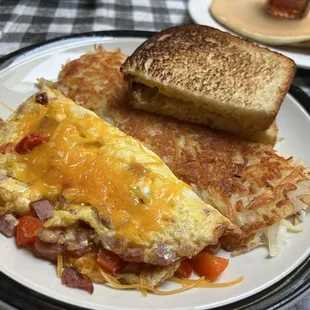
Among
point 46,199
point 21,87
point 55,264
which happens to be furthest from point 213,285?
point 21,87

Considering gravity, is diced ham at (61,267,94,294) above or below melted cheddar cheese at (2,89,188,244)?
below

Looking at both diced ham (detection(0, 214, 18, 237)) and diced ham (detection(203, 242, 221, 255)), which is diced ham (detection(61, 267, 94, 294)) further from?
diced ham (detection(203, 242, 221, 255))

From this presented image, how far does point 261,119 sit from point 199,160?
1.56 ft

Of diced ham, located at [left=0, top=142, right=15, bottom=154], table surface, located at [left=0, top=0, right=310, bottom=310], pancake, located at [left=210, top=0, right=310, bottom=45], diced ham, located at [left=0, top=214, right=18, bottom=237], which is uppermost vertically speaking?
pancake, located at [left=210, top=0, right=310, bottom=45]

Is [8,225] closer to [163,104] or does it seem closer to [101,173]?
[101,173]

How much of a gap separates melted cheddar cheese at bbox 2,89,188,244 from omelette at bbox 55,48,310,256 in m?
0.20

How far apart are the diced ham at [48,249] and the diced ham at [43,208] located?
0.10m

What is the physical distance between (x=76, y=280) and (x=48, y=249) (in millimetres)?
166

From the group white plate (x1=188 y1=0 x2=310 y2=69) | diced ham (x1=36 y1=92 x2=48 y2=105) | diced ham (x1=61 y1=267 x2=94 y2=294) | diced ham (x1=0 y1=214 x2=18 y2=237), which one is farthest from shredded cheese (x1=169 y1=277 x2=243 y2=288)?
white plate (x1=188 y1=0 x2=310 y2=69)

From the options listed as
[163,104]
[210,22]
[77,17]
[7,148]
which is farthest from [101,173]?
[77,17]

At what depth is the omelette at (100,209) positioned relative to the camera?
1773mm

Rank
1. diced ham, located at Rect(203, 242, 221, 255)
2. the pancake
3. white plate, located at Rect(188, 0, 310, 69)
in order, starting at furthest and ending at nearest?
1. the pancake
2. white plate, located at Rect(188, 0, 310, 69)
3. diced ham, located at Rect(203, 242, 221, 255)

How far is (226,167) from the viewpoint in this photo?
2.20 meters

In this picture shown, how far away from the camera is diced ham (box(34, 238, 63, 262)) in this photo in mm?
1817
